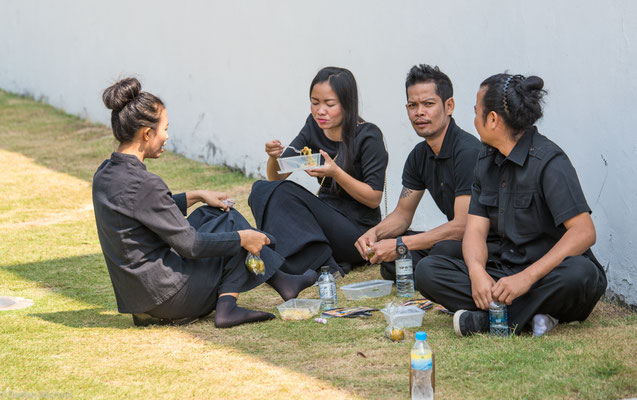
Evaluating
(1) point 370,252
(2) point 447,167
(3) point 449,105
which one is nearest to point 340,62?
(3) point 449,105

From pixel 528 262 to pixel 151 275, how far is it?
1860 mm

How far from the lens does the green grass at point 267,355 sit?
Result: 3219 millimetres

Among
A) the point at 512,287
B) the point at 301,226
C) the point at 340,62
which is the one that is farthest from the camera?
the point at 340,62

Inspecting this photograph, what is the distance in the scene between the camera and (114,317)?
4594 millimetres

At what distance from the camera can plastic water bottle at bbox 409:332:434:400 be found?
302 centimetres

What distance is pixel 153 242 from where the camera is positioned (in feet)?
13.6

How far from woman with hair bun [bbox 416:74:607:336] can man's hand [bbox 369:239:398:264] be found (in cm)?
67

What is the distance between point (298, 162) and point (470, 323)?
1.63 m

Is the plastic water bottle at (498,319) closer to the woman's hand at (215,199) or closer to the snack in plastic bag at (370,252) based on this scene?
the snack in plastic bag at (370,252)

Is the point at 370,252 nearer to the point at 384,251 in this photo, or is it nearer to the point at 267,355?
the point at 384,251

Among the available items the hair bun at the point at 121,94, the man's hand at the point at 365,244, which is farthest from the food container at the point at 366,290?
the hair bun at the point at 121,94

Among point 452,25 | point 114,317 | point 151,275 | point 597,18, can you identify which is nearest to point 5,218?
point 114,317

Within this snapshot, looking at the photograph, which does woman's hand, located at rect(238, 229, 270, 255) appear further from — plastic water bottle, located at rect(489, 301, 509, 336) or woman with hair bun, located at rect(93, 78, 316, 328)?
plastic water bottle, located at rect(489, 301, 509, 336)

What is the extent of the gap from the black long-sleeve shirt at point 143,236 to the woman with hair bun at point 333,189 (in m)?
1.00
